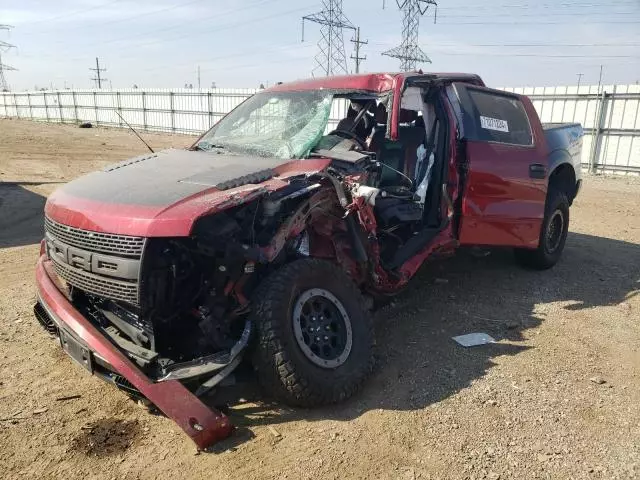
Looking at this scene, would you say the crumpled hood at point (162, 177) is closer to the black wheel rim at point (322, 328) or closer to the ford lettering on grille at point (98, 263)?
the ford lettering on grille at point (98, 263)

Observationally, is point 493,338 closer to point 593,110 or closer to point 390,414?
point 390,414

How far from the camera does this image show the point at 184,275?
3.02 meters

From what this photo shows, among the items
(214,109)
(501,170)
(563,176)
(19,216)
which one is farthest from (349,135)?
(214,109)

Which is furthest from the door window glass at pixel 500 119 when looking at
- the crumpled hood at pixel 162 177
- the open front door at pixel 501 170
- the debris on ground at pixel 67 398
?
the debris on ground at pixel 67 398

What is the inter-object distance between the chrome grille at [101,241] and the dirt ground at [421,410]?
997 millimetres

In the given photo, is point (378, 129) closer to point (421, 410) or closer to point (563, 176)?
point (421, 410)

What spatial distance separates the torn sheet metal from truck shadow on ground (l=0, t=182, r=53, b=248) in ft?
17.9

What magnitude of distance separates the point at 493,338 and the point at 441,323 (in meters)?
0.46

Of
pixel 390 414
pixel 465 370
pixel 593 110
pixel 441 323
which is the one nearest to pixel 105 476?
pixel 390 414

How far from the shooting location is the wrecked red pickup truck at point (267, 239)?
2.89m

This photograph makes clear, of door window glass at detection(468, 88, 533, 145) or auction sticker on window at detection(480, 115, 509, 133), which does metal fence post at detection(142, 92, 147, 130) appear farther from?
auction sticker on window at detection(480, 115, 509, 133)

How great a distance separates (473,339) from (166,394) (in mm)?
2513

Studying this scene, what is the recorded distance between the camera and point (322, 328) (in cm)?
336

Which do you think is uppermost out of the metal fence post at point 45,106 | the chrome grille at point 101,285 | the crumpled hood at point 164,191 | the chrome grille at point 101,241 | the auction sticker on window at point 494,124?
the auction sticker on window at point 494,124
